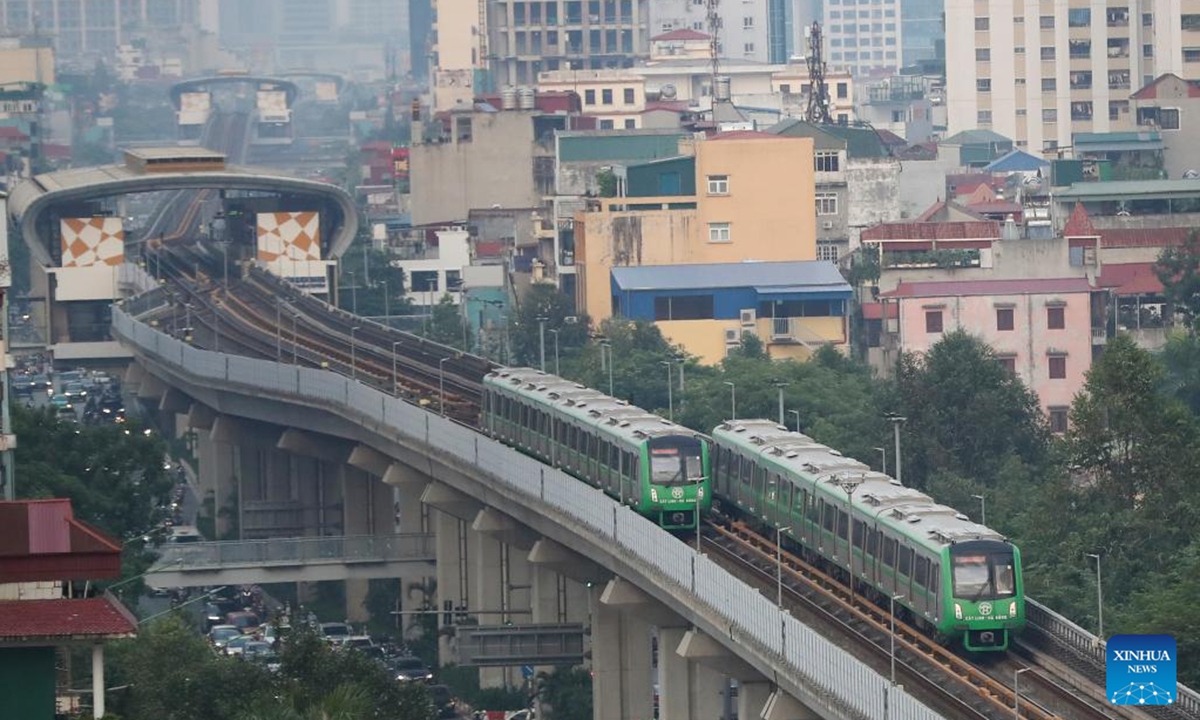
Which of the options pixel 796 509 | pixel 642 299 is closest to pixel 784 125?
pixel 642 299

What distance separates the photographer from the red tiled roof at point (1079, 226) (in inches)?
5039

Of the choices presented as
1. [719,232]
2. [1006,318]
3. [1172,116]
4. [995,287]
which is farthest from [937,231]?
[1172,116]

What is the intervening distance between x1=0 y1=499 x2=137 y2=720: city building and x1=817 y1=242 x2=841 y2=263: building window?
107668mm

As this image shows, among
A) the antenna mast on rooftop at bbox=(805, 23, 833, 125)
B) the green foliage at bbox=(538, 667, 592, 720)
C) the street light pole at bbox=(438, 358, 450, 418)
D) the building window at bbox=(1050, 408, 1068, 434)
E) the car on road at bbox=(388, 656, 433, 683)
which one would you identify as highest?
the antenna mast on rooftop at bbox=(805, 23, 833, 125)

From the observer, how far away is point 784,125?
532ft

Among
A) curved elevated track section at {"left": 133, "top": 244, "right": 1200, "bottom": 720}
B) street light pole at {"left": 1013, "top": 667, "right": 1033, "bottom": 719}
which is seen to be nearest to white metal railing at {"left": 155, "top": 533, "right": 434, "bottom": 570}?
curved elevated track section at {"left": 133, "top": 244, "right": 1200, "bottom": 720}

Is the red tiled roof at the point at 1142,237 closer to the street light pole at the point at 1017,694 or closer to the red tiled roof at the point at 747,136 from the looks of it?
the red tiled roof at the point at 747,136

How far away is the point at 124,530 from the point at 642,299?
156 ft

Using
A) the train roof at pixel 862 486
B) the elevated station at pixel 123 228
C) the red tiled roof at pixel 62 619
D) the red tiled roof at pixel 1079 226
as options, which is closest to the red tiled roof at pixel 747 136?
the red tiled roof at pixel 1079 226

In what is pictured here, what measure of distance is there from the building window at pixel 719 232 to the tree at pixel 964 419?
39.4m

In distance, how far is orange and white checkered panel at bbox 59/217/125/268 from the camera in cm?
13225

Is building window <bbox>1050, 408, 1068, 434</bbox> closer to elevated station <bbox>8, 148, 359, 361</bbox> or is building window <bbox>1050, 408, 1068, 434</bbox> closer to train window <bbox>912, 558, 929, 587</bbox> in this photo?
elevated station <bbox>8, 148, 359, 361</bbox>

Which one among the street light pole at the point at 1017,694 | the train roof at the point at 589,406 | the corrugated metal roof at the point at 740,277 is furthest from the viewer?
the corrugated metal roof at the point at 740,277

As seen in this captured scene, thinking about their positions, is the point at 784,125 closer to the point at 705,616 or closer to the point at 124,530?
the point at 124,530
